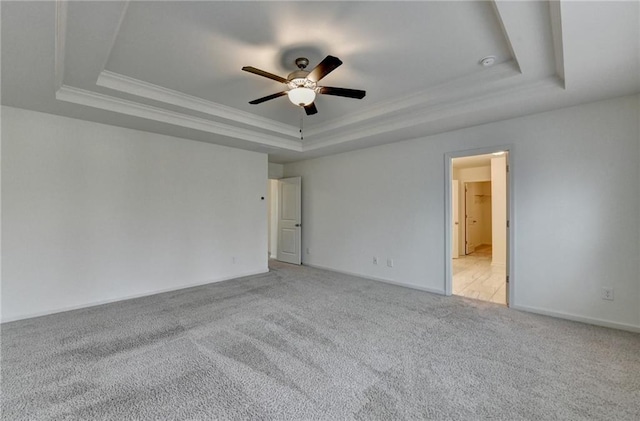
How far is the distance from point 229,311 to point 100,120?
10.1 feet

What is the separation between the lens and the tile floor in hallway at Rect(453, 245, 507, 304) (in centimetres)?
403

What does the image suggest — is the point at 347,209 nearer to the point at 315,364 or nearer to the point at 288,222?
the point at 288,222

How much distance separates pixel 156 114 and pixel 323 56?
2.43 m

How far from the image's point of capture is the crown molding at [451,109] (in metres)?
2.81

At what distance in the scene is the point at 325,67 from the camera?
220 cm

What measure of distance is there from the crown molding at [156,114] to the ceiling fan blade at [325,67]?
2266mm

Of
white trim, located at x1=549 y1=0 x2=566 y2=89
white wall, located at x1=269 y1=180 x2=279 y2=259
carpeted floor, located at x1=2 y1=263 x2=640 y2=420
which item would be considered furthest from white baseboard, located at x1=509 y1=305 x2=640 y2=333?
white wall, located at x1=269 y1=180 x2=279 y2=259

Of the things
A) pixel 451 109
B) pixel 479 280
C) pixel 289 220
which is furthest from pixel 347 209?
pixel 479 280

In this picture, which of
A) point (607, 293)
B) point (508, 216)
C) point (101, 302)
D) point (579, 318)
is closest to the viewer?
point (607, 293)

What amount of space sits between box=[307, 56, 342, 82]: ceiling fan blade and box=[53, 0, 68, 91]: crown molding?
172cm

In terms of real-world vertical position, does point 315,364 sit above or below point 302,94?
below

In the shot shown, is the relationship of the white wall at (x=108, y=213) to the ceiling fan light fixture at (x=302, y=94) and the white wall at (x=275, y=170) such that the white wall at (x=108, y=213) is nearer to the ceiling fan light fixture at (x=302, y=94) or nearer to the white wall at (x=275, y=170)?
the white wall at (x=275, y=170)

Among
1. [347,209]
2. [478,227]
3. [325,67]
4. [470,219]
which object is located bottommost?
[478,227]

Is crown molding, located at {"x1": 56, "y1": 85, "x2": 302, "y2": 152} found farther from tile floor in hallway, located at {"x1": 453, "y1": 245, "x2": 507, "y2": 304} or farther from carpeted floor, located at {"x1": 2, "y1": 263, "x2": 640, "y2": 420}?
tile floor in hallway, located at {"x1": 453, "y1": 245, "x2": 507, "y2": 304}
